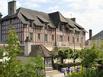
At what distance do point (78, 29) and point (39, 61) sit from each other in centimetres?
4964

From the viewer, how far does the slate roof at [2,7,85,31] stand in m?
45.6

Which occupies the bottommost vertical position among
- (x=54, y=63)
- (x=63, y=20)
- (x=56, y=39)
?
(x=54, y=63)

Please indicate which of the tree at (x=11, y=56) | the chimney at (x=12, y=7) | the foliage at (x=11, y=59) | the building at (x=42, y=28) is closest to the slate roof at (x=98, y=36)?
the building at (x=42, y=28)

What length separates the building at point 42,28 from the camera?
4488 centimetres

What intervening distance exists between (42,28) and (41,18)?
192 cm

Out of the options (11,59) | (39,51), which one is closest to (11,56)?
(11,59)

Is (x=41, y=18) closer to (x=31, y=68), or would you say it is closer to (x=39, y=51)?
(x=39, y=51)

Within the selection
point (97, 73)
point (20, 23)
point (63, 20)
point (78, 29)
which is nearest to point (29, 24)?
point (20, 23)

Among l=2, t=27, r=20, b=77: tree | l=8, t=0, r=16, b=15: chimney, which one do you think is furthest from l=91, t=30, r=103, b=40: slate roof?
l=2, t=27, r=20, b=77: tree

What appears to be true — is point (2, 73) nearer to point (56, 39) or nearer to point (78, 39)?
point (56, 39)

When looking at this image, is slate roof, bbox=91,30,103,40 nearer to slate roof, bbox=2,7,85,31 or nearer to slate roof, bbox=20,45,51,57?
slate roof, bbox=2,7,85,31

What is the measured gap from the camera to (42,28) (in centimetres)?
4812

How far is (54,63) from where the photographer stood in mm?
40250

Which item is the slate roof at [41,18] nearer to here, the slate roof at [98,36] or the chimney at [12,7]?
the chimney at [12,7]
